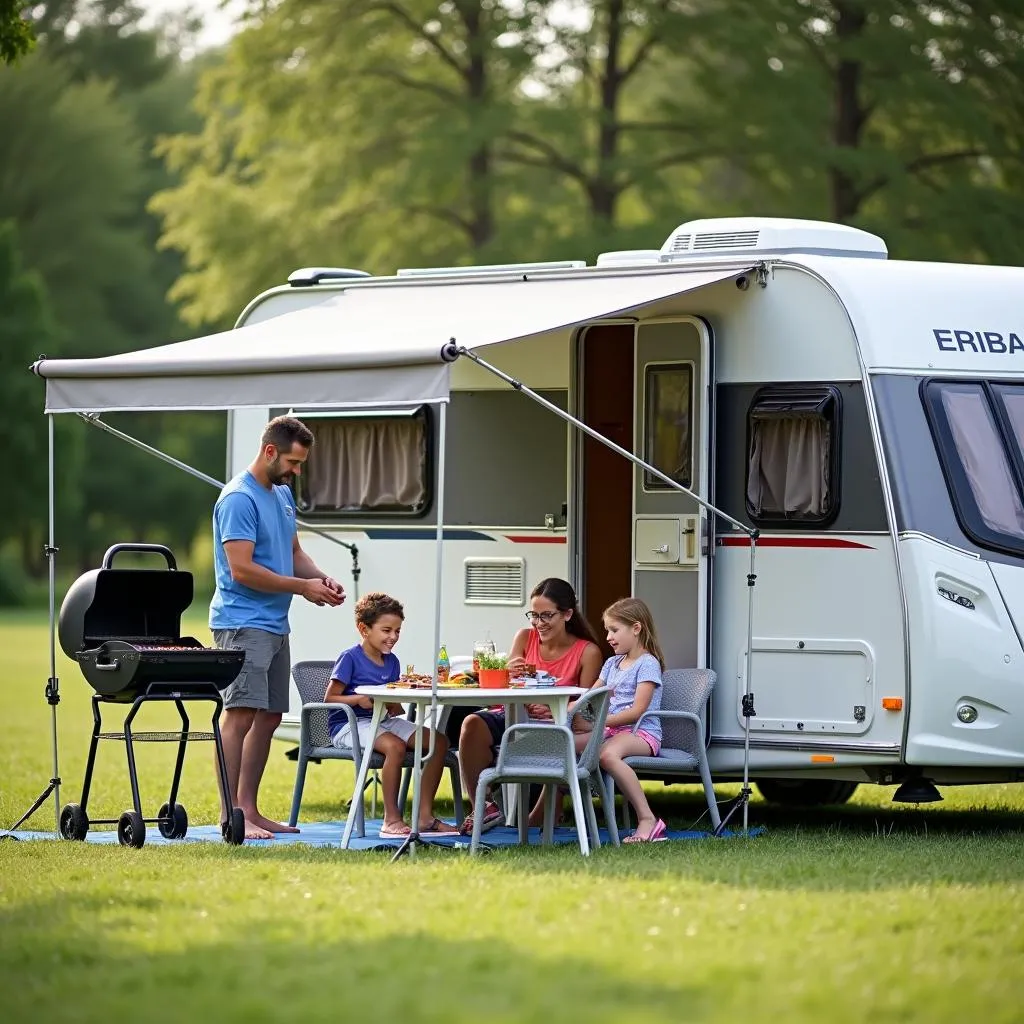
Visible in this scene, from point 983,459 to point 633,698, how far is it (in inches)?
73.2

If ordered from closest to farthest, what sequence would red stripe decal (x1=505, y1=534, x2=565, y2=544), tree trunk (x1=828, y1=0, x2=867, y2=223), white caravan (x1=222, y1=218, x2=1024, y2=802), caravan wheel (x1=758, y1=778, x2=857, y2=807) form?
white caravan (x1=222, y1=218, x2=1024, y2=802) → red stripe decal (x1=505, y1=534, x2=565, y2=544) → caravan wheel (x1=758, y1=778, x2=857, y2=807) → tree trunk (x1=828, y1=0, x2=867, y2=223)

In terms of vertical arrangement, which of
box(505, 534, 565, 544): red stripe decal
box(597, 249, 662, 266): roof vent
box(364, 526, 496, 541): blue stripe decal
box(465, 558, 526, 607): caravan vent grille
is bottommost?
box(465, 558, 526, 607): caravan vent grille

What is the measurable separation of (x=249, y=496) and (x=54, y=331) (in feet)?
108

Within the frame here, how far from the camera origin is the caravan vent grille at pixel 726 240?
10258mm

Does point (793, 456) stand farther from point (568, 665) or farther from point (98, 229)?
point (98, 229)

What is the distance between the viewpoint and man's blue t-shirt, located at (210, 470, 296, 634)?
30.9 feet

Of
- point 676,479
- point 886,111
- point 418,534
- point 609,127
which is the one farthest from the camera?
point 609,127

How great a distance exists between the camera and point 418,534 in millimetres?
11172

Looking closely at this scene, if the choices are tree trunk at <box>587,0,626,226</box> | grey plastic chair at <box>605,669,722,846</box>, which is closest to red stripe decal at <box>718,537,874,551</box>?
grey plastic chair at <box>605,669,722,846</box>

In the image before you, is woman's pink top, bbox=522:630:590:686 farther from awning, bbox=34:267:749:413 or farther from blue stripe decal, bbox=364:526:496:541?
awning, bbox=34:267:749:413

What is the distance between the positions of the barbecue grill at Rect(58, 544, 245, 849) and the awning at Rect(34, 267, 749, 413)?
764 millimetres

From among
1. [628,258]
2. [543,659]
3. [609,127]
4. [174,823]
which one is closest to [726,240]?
[628,258]

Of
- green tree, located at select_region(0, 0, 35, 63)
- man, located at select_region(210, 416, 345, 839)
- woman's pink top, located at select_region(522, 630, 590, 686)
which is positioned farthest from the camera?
green tree, located at select_region(0, 0, 35, 63)

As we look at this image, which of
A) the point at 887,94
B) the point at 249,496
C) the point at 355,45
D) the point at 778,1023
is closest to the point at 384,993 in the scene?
the point at 778,1023
